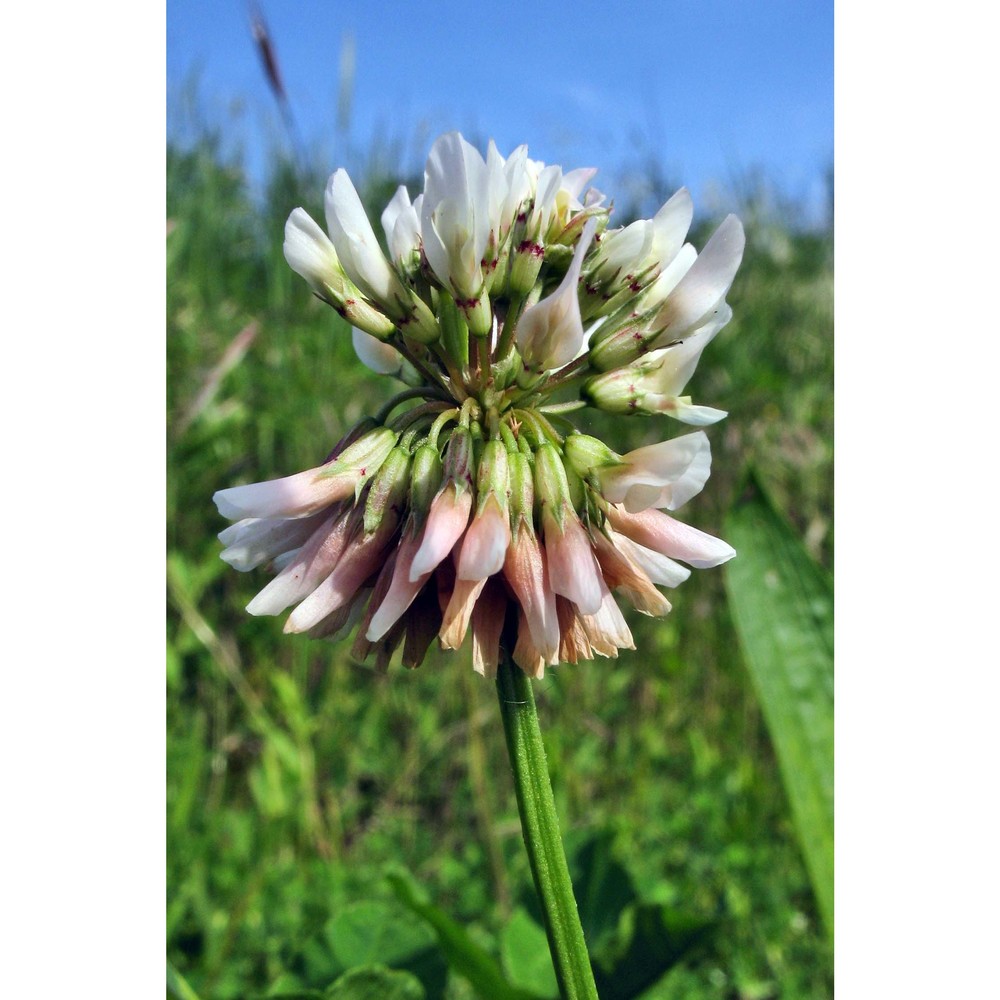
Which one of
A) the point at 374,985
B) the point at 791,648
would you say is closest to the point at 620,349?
the point at 791,648

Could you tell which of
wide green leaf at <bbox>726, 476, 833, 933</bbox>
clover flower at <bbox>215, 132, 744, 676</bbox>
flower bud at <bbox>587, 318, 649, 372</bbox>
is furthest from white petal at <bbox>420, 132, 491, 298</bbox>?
wide green leaf at <bbox>726, 476, 833, 933</bbox>

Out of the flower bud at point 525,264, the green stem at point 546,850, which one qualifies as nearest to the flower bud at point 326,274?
the flower bud at point 525,264

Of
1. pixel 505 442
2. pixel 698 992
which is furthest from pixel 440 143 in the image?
pixel 698 992

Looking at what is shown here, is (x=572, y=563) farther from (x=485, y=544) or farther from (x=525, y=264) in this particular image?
(x=525, y=264)

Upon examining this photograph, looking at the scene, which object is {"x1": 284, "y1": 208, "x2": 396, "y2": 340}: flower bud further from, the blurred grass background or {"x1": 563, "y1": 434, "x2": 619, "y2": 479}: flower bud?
the blurred grass background

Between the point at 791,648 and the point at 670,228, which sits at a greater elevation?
the point at 670,228

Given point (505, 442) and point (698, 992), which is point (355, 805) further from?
point (505, 442)
